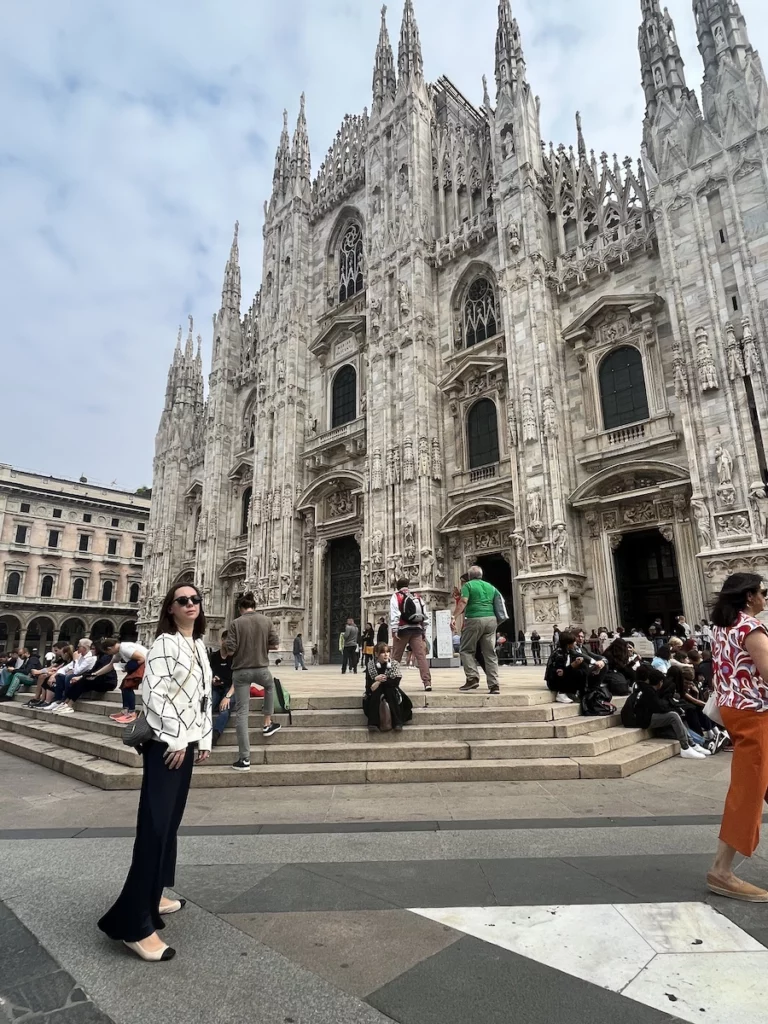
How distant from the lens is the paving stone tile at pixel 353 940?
2230 millimetres

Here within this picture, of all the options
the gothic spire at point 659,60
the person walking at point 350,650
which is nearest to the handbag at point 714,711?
the person walking at point 350,650

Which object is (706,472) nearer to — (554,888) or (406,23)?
(554,888)

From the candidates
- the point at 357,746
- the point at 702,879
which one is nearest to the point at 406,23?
the point at 357,746

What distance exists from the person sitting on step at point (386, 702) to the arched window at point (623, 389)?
13.2 m

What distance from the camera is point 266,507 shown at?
26.0m

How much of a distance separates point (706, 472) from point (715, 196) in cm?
803

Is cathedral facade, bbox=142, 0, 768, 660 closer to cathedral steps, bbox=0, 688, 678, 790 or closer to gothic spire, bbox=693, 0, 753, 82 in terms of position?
gothic spire, bbox=693, 0, 753, 82

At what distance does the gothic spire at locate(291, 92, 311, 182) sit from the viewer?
99.4 feet

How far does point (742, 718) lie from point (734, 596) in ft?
2.15

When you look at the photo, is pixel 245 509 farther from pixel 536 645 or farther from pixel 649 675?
pixel 649 675

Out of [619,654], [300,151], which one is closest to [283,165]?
[300,151]

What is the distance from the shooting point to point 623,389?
17.3m

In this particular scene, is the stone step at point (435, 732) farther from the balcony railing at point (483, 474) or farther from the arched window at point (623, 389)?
the balcony railing at point (483, 474)

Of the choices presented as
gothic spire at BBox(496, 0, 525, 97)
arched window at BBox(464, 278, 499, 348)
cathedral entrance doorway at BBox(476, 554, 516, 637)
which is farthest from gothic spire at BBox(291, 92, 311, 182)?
cathedral entrance doorway at BBox(476, 554, 516, 637)
